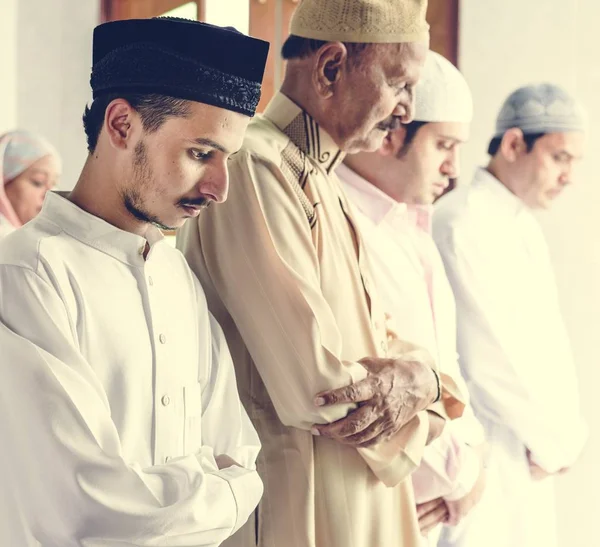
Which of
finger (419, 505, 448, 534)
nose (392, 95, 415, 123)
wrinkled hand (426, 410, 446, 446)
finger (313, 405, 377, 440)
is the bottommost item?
finger (419, 505, 448, 534)

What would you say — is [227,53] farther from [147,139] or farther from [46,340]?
[46,340]

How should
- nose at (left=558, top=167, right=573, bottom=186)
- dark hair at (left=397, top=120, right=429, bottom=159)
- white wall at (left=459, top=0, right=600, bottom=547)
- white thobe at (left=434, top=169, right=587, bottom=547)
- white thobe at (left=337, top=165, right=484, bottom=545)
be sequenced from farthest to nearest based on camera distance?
white wall at (left=459, top=0, right=600, bottom=547) → nose at (left=558, top=167, right=573, bottom=186) → white thobe at (left=434, top=169, right=587, bottom=547) → dark hair at (left=397, top=120, right=429, bottom=159) → white thobe at (left=337, top=165, right=484, bottom=545)

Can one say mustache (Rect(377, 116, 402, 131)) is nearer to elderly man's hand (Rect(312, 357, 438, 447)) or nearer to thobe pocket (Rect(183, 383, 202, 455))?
elderly man's hand (Rect(312, 357, 438, 447))

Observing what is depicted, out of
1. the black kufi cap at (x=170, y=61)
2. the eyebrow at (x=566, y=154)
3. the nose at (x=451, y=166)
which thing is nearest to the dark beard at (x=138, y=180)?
the black kufi cap at (x=170, y=61)

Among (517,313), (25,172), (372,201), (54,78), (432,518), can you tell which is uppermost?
(54,78)

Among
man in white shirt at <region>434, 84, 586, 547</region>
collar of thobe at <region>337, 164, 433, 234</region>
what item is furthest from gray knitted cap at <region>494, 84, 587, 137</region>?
collar of thobe at <region>337, 164, 433, 234</region>

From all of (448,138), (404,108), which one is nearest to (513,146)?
(448,138)

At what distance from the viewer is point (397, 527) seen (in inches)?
81.9

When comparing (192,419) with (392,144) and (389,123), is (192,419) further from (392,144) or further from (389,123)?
(392,144)

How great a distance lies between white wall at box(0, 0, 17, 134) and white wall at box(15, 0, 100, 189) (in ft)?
0.04

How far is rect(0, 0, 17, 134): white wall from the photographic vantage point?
265 centimetres

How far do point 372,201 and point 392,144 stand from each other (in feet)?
0.67

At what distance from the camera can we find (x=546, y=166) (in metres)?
3.69

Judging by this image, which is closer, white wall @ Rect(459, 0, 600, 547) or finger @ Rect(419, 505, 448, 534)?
finger @ Rect(419, 505, 448, 534)
